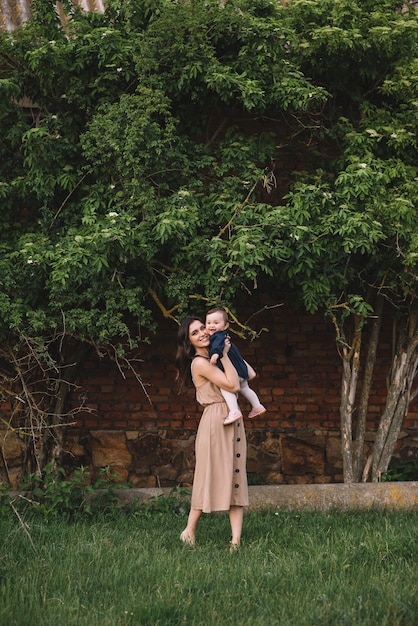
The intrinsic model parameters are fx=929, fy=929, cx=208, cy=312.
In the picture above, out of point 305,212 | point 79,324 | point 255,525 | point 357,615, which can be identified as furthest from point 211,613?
point 305,212

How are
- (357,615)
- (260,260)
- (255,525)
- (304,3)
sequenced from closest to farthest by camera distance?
1. (357,615)
2. (255,525)
3. (260,260)
4. (304,3)

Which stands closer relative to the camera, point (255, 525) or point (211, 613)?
point (211, 613)

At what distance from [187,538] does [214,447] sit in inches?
26.4

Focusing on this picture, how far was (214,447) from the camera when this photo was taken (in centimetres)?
637

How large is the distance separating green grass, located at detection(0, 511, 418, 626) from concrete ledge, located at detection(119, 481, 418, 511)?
74 cm

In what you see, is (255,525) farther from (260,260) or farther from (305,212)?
(305,212)

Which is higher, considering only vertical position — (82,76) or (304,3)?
(304,3)

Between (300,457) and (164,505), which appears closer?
(164,505)

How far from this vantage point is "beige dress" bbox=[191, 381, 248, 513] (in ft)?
20.6

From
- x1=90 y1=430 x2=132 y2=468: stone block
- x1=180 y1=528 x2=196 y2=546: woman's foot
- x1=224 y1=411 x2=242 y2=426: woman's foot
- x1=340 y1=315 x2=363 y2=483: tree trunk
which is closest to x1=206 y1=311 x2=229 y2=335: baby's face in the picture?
x1=224 y1=411 x2=242 y2=426: woman's foot

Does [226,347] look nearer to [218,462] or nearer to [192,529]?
[218,462]

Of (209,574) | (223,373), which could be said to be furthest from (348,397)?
(209,574)

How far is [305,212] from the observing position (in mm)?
7859

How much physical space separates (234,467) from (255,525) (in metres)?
0.99
